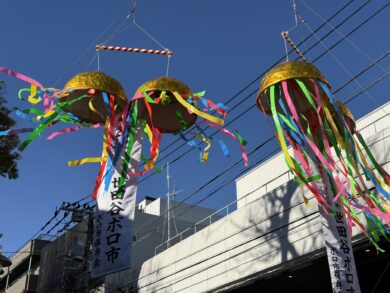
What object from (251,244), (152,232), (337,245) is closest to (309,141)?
(337,245)

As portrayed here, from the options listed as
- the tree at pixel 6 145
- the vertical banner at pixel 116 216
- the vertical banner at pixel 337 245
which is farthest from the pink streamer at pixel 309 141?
the tree at pixel 6 145

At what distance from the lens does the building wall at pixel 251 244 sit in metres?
9.57

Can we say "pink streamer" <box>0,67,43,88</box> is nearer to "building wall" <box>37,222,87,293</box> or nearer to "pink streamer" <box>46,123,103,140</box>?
"pink streamer" <box>46,123,103,140</box>

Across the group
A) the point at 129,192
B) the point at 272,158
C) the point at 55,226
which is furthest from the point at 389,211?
the point at 55,226

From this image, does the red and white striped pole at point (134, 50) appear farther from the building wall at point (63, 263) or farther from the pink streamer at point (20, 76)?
the building wall at point (63, 263)

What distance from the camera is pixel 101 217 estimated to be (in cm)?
823

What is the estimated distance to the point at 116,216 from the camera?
7961mm

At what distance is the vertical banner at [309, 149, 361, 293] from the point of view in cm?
654

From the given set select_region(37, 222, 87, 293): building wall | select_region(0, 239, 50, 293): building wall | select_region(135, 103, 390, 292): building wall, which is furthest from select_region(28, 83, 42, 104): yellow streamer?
select_region(0, 239, 50, 293): building wall

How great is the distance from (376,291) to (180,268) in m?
4.84

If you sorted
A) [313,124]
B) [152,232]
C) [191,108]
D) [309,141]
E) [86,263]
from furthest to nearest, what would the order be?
[152,232] → [86,263] → [313,124] → [191,108] → [309,141]

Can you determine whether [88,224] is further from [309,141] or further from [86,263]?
[309,141]

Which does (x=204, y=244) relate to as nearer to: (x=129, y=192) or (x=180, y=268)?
(x=180, y=268)

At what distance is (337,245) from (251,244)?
14.5 ft
